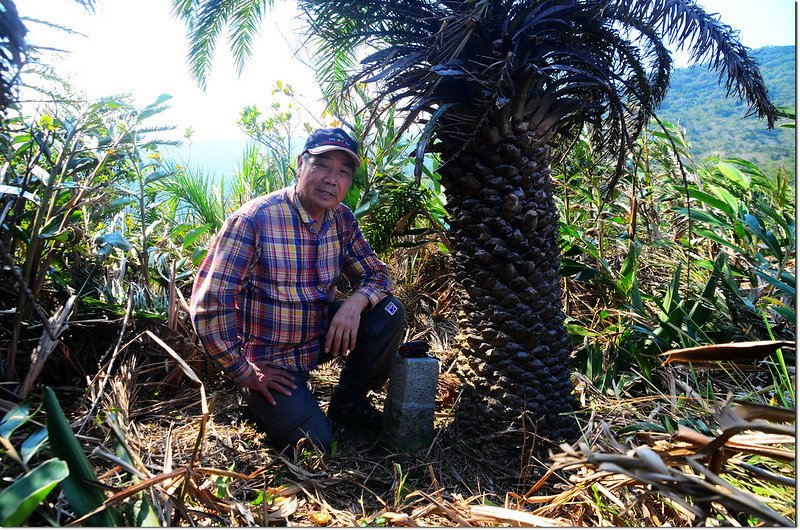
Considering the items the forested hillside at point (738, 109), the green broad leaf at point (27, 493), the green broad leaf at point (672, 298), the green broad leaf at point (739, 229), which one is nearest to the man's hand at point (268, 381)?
the green broad leaf at point (27, 493)

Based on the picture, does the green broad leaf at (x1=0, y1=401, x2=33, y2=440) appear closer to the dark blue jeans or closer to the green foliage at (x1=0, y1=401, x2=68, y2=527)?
the green foliage at (x1=0, y1=401, x2=68, y2=527)

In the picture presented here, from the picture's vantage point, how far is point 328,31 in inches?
104

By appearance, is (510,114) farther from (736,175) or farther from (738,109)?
(736,175)

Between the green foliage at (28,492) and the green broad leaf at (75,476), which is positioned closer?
the green foliage at (28,492)

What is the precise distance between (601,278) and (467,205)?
1.26 m

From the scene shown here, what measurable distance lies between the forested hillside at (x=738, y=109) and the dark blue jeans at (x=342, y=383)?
1733mm

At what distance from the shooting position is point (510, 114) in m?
2.29

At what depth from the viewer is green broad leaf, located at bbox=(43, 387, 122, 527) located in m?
1.35

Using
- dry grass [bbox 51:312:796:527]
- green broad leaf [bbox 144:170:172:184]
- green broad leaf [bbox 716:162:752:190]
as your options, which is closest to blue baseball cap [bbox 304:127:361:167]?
green broad leaf [bbox 144:170:172:184]

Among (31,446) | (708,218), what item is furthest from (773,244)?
(31,446)

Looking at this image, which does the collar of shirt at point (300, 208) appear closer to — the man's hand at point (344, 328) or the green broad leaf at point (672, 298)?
the man's hand at point (344, 328)

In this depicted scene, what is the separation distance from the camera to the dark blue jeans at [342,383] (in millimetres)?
2340

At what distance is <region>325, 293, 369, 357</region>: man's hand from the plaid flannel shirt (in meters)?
0.11

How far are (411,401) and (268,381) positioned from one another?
623 millimetres
